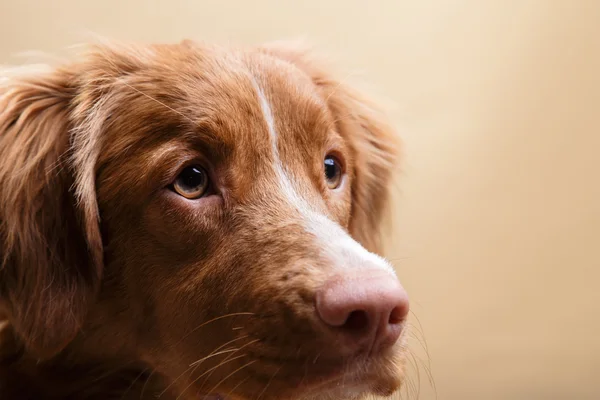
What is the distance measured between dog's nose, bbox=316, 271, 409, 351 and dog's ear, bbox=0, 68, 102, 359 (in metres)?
0.54

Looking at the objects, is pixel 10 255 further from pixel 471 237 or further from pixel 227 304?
pixel 471 237

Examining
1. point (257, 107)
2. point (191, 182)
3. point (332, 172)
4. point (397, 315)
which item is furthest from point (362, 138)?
point (397, 315)

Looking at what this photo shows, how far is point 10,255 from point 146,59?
21.1 inches

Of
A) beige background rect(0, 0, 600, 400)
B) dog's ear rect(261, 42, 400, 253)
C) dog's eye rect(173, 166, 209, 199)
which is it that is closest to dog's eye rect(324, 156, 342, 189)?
dog's ear rect(261, 42, 400, 253)

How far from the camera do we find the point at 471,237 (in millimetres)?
2549

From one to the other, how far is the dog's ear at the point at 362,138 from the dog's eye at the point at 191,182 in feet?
1.67

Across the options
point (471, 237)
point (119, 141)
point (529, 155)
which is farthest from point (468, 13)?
point (119, 141)

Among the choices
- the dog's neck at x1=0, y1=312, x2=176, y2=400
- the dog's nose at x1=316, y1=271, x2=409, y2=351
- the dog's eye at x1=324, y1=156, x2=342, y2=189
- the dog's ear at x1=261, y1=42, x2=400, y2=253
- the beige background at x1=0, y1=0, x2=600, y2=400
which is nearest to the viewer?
the dog's nose at x1=316, y1=271, x2=409, y2=351

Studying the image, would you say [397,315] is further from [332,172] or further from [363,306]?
[332,172]

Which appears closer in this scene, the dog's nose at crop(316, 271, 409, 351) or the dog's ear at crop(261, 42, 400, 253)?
the dog's nose at crop(316, 271, 409, 351)

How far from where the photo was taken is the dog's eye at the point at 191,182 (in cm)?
138

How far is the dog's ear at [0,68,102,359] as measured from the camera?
1332 mm

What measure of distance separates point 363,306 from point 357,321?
0.05 meters

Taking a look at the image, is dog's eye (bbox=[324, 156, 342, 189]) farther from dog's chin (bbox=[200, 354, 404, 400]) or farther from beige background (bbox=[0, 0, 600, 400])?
beige background (bbox=[0, 0, 600, 400])
